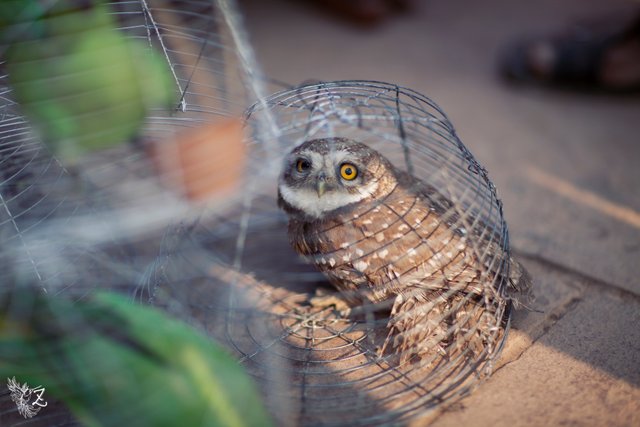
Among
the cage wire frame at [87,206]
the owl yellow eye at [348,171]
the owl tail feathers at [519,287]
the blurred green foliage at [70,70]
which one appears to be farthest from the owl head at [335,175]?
the blurred green foliage at [70,70]

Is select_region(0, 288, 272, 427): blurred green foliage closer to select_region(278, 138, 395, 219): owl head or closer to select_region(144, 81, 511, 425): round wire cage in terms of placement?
select_region(144, 81, 511, 425): round wire cage

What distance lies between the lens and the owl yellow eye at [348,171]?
8.74 feet

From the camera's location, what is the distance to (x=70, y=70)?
215cm

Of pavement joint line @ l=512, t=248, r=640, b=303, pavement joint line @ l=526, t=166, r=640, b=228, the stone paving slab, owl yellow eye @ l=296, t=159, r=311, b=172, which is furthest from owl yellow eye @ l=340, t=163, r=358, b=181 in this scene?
pavement joint line @ l=526, t=166, r=640, b=228

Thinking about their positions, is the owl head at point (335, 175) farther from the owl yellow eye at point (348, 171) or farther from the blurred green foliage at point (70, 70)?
the blurred green foliage at point (70, 70)

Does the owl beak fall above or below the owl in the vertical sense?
above

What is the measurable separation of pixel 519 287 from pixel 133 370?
1722 millimetres

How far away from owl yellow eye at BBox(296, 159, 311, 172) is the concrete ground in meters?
1.25

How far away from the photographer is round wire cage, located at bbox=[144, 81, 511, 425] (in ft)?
7.72

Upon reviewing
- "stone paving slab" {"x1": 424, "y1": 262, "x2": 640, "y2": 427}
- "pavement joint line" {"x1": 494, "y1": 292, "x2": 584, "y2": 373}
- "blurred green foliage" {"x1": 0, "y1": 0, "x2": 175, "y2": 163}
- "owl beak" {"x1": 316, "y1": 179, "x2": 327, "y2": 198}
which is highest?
"blurred green foliage" {"x1": 0, "y1": 0, "x2": 175, "y2": 163}

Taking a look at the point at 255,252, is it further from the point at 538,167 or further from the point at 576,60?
the point at 576,60

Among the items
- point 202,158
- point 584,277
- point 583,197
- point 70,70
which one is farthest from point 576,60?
point 70,70

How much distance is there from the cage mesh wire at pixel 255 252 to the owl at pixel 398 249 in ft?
0.11

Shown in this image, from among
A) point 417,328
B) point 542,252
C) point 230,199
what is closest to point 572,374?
point 417,328
